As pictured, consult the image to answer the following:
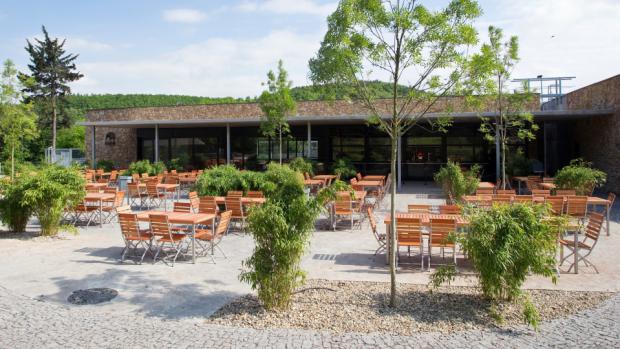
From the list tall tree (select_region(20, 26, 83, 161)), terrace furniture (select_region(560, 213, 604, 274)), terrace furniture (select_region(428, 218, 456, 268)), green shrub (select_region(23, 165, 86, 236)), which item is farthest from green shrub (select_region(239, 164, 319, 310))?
tall tree (select_region(20, 26, 83, 161))

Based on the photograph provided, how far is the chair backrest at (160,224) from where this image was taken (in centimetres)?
698

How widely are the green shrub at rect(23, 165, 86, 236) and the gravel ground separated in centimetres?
527

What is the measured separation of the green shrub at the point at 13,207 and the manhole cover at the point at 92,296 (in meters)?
4.28

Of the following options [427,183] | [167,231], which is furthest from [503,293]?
[427,183]

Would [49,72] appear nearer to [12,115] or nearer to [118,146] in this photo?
[118,146]

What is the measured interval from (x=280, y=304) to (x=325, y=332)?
714 millimetres

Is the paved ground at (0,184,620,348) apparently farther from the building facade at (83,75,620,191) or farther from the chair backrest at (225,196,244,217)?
the building facade at (83,75,620,191)

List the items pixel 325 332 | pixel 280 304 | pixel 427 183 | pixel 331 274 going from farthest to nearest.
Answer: pixel 427 183
pixel 331 274
pixel 280 304
pixel 325 332

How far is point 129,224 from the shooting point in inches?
286

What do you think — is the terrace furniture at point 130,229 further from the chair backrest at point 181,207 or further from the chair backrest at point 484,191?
the chair backrest at point 484,191

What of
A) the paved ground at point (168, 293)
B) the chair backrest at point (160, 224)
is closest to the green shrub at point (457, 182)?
the paved ground at point (168, 293)

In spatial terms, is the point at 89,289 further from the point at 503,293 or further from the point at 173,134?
the point at 173,134

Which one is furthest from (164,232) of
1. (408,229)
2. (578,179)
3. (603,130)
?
(603,130)

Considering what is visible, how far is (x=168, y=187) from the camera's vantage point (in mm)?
13273
